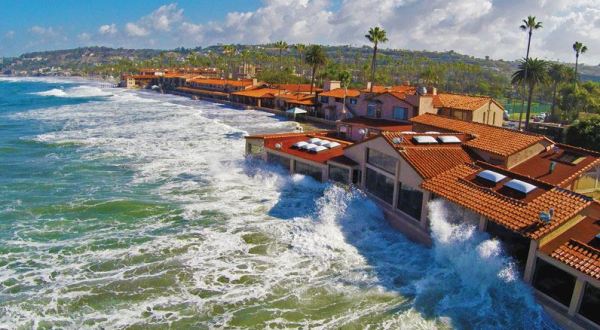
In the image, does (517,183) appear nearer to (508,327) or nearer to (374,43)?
(508,327)

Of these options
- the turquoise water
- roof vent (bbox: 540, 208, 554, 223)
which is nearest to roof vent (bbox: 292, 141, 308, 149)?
the turquoise water

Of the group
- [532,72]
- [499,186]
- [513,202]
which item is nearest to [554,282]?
[513,202]

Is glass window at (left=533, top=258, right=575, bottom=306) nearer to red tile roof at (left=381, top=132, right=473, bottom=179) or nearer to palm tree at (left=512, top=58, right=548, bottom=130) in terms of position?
red tile roof at (left=381, top=132, right=473, bottom=179)

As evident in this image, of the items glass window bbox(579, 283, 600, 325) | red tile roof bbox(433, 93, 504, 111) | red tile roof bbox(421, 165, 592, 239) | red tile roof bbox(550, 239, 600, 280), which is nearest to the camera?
glass window bbox(579, 283, 600, 325)

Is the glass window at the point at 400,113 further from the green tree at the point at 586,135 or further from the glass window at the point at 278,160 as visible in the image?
the glass window at the point at 278,160

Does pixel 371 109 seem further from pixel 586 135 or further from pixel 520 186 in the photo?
pixel 520 186

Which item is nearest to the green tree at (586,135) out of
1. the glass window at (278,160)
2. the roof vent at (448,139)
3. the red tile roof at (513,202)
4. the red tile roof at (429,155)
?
the roof vent at (448,139)
